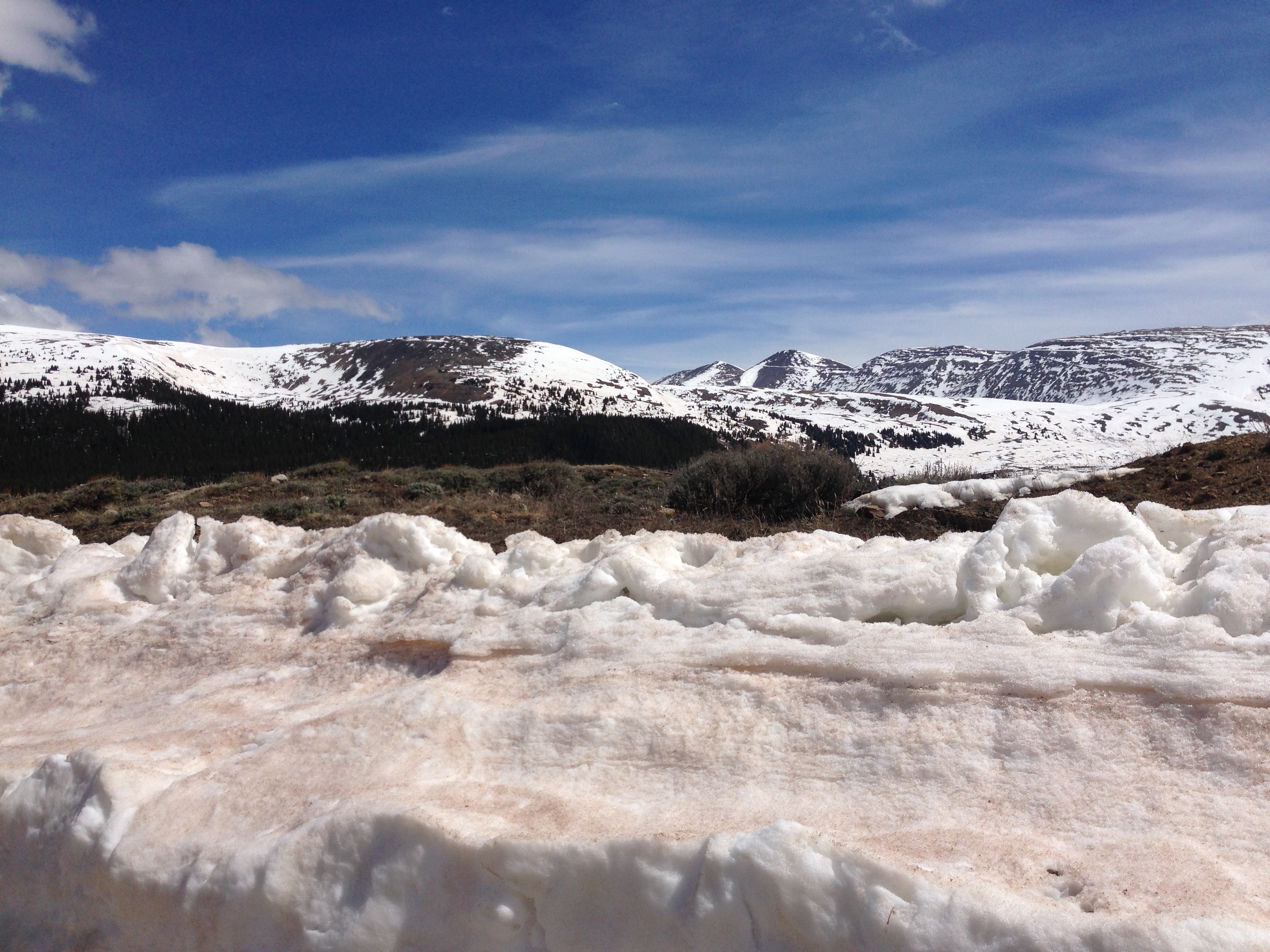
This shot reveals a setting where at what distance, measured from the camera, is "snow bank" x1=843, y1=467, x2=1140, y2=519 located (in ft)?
42.5

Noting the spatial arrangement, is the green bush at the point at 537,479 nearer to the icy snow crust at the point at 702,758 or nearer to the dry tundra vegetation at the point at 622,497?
the dry tundra vegetation at the point at 622,497

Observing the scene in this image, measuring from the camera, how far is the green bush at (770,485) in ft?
47.0

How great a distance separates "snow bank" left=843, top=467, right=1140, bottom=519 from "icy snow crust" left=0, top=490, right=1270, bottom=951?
918 cm

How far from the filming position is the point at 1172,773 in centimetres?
247

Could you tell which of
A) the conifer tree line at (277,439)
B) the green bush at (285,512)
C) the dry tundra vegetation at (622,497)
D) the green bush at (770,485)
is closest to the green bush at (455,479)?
the dry tundra vegetation at (622,497)

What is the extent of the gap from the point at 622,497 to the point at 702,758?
1423 cm

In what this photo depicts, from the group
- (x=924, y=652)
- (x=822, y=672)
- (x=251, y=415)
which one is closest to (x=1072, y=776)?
(x=924, y=652)

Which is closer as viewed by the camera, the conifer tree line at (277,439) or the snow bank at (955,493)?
the snow bank at (955,493)

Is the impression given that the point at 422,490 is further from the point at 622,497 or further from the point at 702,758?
the point at 702,758

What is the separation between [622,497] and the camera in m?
17.2

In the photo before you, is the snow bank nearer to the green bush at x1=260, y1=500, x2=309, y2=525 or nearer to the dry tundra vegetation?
the dry tundra vegetation

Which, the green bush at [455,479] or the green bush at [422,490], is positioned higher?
the green bush at [455,479]

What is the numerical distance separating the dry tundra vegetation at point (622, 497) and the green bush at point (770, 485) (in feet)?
0.10

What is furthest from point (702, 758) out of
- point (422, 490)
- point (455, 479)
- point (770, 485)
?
point (455, 479)
